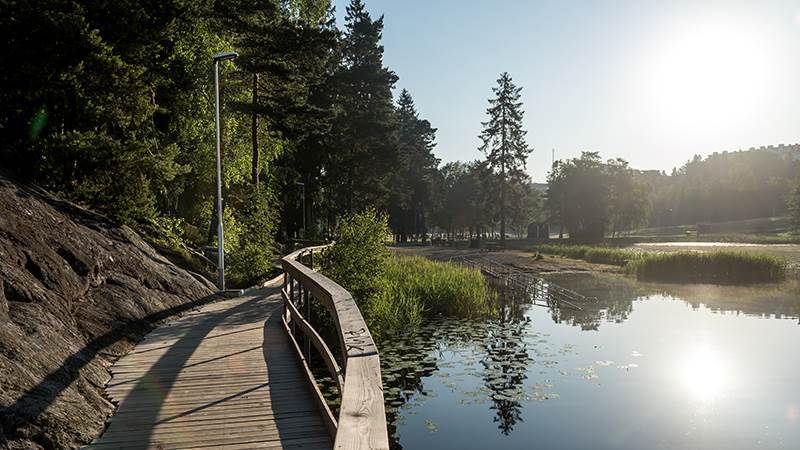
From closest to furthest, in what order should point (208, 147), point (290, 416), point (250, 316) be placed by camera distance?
point (290, 416), point (250, 316), point (208, 147)

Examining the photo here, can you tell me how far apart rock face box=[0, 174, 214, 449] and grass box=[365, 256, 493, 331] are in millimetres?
4780

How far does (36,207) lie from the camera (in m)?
10.0

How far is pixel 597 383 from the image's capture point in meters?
11.3

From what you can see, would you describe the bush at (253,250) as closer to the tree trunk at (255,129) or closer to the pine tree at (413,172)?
the tree trunk at (255,129)

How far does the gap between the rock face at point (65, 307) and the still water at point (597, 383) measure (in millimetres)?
4691

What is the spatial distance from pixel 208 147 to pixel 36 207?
724 inches

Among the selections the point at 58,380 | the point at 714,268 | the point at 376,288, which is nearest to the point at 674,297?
the point at 714,268

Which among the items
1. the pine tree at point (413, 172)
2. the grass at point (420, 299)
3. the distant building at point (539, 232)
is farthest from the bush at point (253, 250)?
the distant building at point (539, 232)

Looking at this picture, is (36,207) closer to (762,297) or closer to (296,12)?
(762,297)

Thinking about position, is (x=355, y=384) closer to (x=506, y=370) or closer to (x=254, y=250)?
(x=506, y=370)

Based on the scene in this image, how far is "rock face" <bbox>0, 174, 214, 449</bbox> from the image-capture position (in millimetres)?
5027

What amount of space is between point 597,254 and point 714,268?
49.0ft

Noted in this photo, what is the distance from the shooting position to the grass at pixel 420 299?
14.9 meters

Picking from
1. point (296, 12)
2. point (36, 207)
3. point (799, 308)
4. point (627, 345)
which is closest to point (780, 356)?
point (627, 345)
